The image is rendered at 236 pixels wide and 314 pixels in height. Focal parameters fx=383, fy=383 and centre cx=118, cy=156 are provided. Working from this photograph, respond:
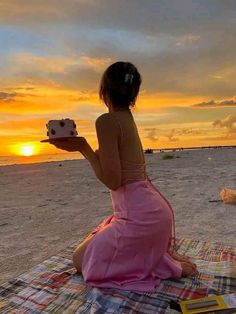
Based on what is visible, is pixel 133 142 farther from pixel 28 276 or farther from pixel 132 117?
pixel 28 276

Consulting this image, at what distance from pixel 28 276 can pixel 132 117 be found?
2149 millimetres

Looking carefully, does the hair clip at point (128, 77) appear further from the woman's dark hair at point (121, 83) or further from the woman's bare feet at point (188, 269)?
the woman's bare feet at point (188, 269)

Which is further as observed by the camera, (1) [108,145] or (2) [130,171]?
(2) [130,171]

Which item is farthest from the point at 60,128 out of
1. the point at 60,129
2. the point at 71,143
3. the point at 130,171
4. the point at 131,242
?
the point at 131,242

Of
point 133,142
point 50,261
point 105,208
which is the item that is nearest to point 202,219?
point 105,208

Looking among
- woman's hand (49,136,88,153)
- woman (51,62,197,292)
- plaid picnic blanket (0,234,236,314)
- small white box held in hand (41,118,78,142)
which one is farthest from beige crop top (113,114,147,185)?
plaid picnic blanket (0,234,236,314)

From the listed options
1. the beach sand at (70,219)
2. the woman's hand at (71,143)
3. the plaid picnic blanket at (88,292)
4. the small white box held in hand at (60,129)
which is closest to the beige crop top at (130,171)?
the woman's hand at (71,143)

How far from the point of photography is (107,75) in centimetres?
370

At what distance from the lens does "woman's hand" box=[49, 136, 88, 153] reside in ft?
12.2

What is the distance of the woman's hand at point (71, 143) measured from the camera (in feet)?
12.2

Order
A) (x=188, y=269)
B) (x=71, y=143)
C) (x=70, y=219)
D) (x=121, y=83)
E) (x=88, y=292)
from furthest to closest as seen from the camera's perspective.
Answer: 1. (x=70, y=219)
2. (x=188, y=269)
3. (x=88, y=292)
4. (x=71, y=143)
5. (x=121, y=83)

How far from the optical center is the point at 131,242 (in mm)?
3846

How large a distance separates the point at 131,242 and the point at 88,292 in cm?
67

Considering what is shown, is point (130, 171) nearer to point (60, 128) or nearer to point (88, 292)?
point (60, 128)
